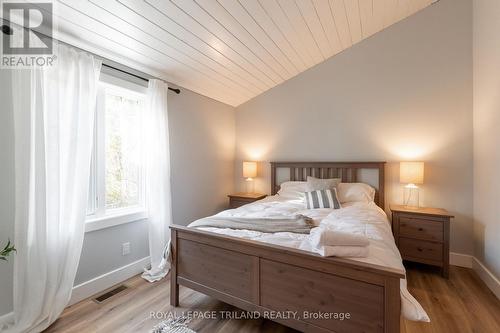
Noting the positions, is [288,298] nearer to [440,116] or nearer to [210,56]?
[210,56]

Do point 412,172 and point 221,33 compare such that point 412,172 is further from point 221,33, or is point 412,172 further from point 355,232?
point 221,33

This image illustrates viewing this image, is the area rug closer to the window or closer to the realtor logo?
the window

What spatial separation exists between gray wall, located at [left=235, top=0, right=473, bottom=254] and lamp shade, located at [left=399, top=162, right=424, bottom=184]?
29 centimetres

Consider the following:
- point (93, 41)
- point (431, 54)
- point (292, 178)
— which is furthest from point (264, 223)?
point (431, 54)

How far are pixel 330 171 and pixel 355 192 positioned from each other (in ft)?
1.75

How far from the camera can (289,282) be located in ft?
4.75

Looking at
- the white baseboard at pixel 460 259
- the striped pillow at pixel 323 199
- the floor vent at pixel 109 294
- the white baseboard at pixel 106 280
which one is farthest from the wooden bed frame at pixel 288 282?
the white baseboard at pixel 460 259

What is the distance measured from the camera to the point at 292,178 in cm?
363

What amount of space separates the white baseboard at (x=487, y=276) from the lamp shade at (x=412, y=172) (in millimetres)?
987

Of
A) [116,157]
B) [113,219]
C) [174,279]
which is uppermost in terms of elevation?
[116,157]

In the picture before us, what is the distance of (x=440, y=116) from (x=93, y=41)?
3.75m

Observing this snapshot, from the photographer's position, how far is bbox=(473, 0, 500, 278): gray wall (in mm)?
2121

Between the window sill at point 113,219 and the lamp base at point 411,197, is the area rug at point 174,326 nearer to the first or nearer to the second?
the window sill at point 113,219

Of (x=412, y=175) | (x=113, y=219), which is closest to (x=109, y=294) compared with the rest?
(x=113, y=219)
